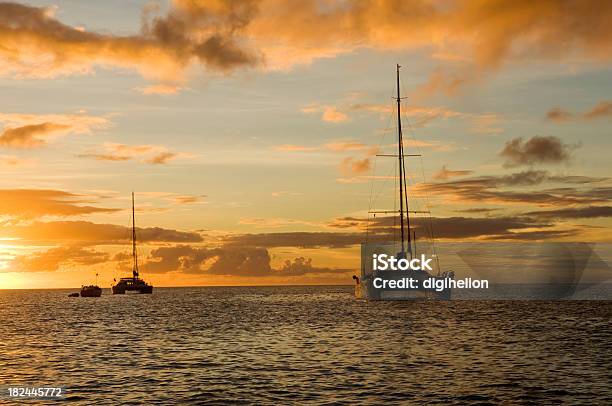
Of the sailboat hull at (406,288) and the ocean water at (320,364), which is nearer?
the ocean water at (320,364)

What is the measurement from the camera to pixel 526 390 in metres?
40.6

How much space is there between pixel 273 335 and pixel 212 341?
7943mm

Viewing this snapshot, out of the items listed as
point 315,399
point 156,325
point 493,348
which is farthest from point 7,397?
point 156,325

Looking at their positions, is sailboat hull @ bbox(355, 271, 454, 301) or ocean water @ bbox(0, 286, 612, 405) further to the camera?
sailboat hull @ bbox(355, 271, 454, 301)

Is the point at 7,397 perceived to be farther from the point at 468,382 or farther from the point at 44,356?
the point at 468,382

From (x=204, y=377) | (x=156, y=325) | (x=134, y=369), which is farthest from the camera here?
(x=156, y=325)

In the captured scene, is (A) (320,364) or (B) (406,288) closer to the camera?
(A) (320,364)

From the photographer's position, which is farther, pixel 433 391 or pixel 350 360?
pixel 350 360

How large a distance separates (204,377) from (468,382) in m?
16.4

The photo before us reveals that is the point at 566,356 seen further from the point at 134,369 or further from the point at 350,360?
the point at 134,369

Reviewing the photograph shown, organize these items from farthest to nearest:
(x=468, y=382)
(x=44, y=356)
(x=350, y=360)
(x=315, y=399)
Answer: (x=44, y=356) → (x=350, y=360) → (x=468, y=382) → (x=315, y=399)

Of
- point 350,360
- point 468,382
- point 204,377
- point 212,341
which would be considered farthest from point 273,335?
point 468,382

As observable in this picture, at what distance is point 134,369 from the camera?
50125 millimetres

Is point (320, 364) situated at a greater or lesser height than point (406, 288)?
lesser
